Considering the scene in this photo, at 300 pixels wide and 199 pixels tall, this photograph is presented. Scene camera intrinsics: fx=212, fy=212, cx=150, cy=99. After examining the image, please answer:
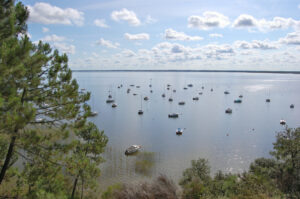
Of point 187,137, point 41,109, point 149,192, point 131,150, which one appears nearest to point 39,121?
point 41,109

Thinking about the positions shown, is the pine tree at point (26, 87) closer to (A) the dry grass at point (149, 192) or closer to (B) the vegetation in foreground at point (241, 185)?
(A) the dry grass at point (149, 192)

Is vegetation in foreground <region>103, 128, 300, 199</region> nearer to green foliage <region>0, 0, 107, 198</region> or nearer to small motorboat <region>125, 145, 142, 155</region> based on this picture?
green foliage <region>0, 0, 107, 198</region>

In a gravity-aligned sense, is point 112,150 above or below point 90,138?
below

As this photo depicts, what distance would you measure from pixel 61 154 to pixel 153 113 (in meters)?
51.0

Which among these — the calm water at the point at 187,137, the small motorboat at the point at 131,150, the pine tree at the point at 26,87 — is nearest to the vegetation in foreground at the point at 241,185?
the pine tree at the point at 26,87

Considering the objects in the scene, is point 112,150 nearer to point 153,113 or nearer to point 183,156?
point 183,156

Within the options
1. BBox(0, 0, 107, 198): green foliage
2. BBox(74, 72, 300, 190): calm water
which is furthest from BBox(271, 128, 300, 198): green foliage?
BBox(0, 0, 107, 198): green foliage

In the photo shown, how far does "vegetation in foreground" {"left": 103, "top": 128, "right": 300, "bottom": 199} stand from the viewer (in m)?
10.9

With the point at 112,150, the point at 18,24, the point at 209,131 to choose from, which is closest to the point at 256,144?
the point at 209,131

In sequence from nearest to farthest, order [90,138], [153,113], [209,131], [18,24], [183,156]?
[18,24] → [90,138] → [183,156] → [209,131] → [153,113]

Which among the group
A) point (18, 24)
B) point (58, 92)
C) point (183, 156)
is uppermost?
point (18, 24)

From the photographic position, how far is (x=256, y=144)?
3553cm

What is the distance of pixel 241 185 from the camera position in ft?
39.4

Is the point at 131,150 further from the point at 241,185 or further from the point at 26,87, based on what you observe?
the point at 26,87
